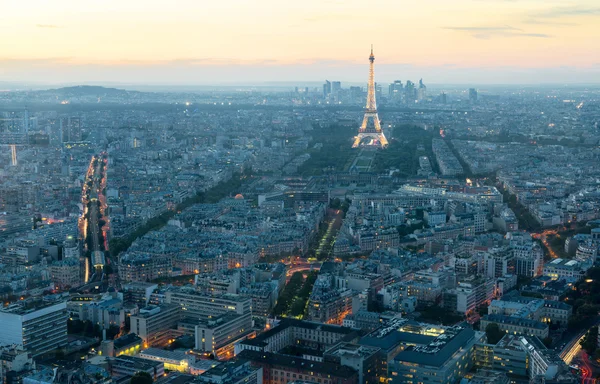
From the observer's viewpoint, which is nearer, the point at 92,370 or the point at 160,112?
the point at 92,370

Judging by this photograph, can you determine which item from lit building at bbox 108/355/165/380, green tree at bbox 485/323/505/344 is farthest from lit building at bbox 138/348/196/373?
green tree at bbox 485/323/505/344

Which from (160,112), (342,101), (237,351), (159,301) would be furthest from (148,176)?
(342,101)

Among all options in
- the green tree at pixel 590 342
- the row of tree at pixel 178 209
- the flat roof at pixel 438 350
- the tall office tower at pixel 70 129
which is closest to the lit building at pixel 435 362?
the flat roof at pixel 438 350

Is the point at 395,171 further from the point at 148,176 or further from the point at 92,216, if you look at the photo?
the point at 92,216

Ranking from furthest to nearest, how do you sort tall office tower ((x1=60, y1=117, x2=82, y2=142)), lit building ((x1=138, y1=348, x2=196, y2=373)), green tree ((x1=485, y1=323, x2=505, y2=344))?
tall office tower ((x1=60, y1=117, x2=82, y2=142)) → green tree ((x1=485, y1=323, x2=505, y2=344)) → lit building ((x1=138, y1=348, x2=196, y2=373))

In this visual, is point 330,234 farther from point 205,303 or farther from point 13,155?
point 13,155

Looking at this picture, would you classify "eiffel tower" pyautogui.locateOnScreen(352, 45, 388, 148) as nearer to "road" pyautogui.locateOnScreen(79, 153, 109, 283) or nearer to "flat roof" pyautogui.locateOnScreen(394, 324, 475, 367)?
"road" pyautogui.locateOnScreen(79, 153, 109, 283)
